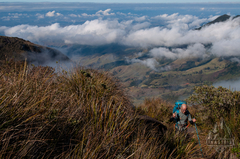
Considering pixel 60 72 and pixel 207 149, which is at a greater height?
pixel 60 72

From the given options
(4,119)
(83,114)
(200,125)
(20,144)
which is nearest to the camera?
(20,144)

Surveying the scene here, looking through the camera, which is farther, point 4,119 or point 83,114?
point 83,114

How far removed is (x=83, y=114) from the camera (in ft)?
9.37

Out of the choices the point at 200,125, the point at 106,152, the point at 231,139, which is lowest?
the point at 200,125

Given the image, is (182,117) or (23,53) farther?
(23,53)

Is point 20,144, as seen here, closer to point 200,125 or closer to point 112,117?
point 112,117

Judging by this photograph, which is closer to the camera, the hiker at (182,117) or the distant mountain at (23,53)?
the hiker at (182,117)

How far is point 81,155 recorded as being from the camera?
2.08m

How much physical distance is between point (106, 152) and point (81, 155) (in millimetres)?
386

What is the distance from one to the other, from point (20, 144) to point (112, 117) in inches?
66.3

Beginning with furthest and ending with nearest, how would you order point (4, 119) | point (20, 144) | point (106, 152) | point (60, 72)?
1. point (60, 72)
2. point (106, 152)
3. point (4, 119)
4. point (20, 144)

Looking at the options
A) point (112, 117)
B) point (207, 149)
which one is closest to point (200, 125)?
point (207, 149)

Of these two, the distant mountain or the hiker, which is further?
the distant mountain

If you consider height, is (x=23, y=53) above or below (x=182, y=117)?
above
